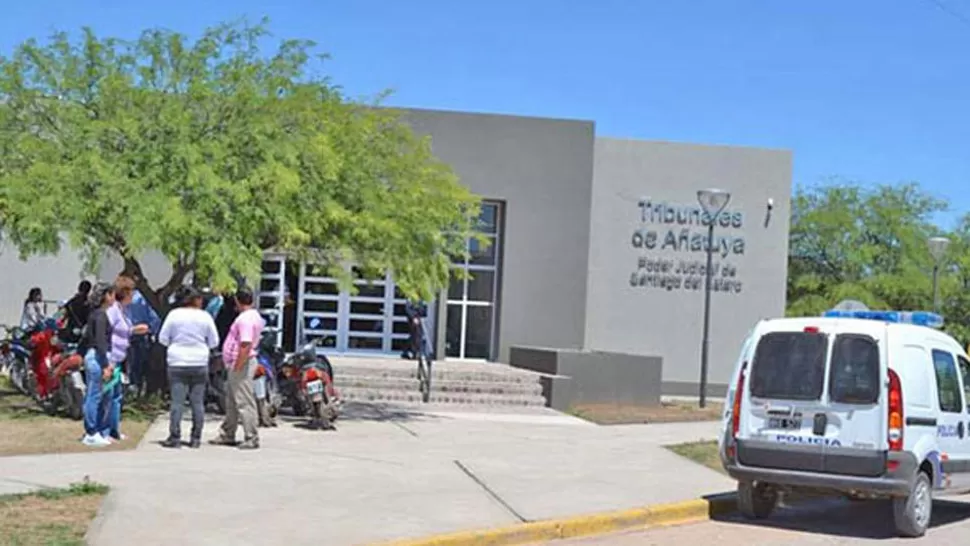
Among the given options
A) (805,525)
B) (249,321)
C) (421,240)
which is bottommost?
(805,525)

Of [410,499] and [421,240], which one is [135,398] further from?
[410,499]

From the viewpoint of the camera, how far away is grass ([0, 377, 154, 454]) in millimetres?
12656

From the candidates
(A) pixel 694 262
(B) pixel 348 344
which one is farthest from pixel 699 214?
(B) pixel 348 344

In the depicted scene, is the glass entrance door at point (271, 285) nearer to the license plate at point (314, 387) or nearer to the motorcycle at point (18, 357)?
the motorcycle at point (18, 357)

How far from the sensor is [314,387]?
51.0 feet

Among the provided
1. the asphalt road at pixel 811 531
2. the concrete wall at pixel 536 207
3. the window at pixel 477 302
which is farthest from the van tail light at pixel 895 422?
the window at pixel 477 302

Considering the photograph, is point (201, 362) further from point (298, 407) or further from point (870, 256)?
point (870, 256)

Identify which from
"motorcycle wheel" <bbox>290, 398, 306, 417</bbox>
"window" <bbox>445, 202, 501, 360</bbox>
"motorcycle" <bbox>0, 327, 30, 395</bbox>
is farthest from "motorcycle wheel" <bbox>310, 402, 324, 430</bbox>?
"window" <bbox>445, 202, 501, 360</bbox>

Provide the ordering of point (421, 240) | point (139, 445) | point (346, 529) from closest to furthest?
point (346, 529), point (139, 445), point (421, 240)

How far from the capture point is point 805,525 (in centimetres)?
1151

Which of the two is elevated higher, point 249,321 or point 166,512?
point 249,321

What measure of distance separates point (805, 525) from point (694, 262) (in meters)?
16.1

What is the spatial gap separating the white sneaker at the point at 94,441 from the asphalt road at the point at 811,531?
18.7 ft

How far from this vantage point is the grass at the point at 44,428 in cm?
1266
